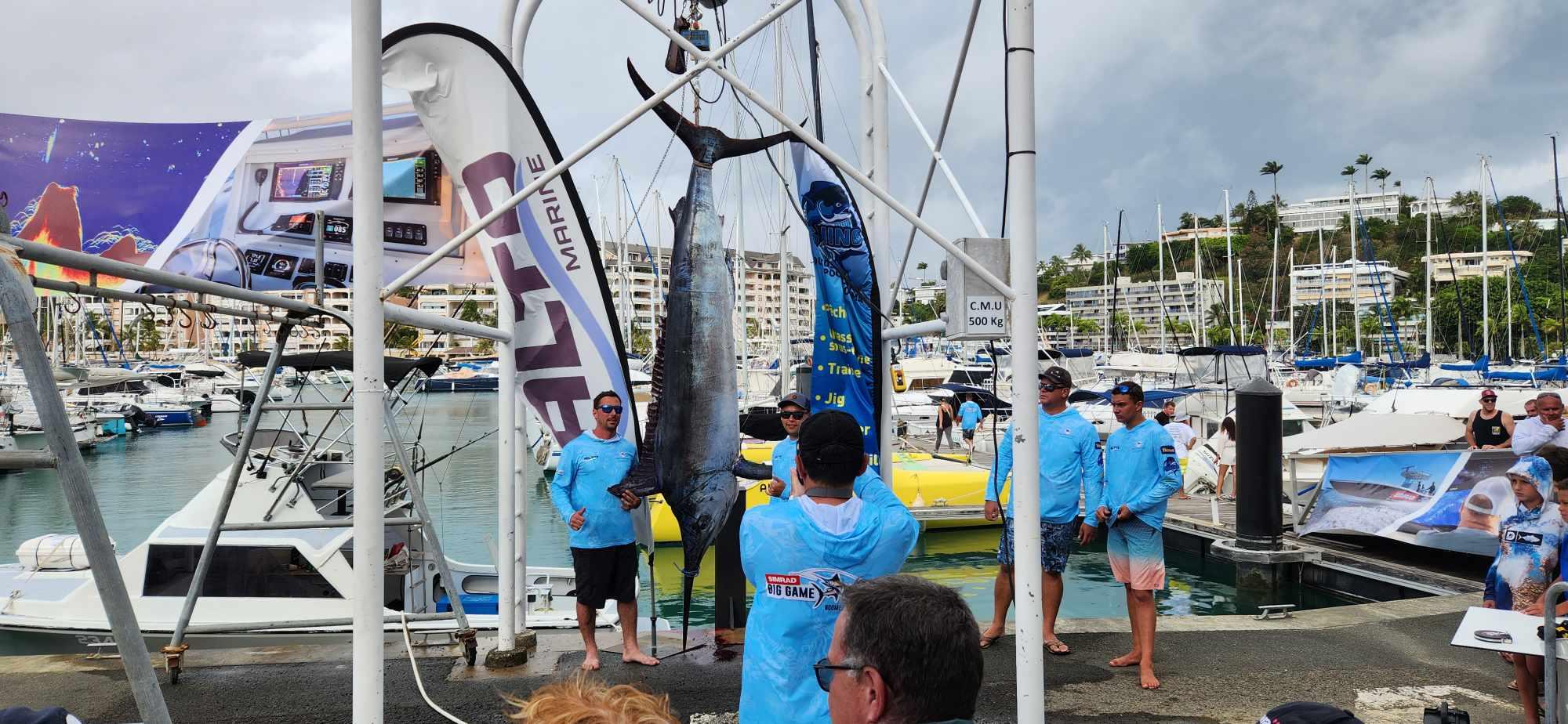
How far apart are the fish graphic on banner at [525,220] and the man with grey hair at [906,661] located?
9.90 ft

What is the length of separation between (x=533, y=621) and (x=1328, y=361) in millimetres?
52740

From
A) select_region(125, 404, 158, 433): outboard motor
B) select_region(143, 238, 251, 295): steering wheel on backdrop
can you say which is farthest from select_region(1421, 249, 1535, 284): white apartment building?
select_region(143, 238, 251, 295): steering wheel on backdrop

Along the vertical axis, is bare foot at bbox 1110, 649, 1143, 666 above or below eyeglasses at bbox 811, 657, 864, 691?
below

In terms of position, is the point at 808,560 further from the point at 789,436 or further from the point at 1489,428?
the point at 1489,428

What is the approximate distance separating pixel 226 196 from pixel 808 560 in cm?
Answer: 308

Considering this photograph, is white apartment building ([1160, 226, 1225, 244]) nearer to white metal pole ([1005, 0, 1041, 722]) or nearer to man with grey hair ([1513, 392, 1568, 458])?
man with grey hair ([1513, 392, 1568, 458])

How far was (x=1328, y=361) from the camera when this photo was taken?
50.0 metres

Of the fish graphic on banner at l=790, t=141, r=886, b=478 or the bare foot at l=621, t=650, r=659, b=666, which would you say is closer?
the fish graphic on banner at l=790, t=141, r=886, b=478

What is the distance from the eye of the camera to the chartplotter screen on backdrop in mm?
3498

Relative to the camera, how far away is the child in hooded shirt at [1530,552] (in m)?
3.92

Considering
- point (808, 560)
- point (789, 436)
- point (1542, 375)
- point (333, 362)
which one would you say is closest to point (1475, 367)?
point (1542, 375)

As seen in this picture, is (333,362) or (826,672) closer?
(826,672)

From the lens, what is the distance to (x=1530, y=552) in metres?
4.01

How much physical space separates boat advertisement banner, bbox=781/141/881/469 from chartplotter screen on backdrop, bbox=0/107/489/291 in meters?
1.55
